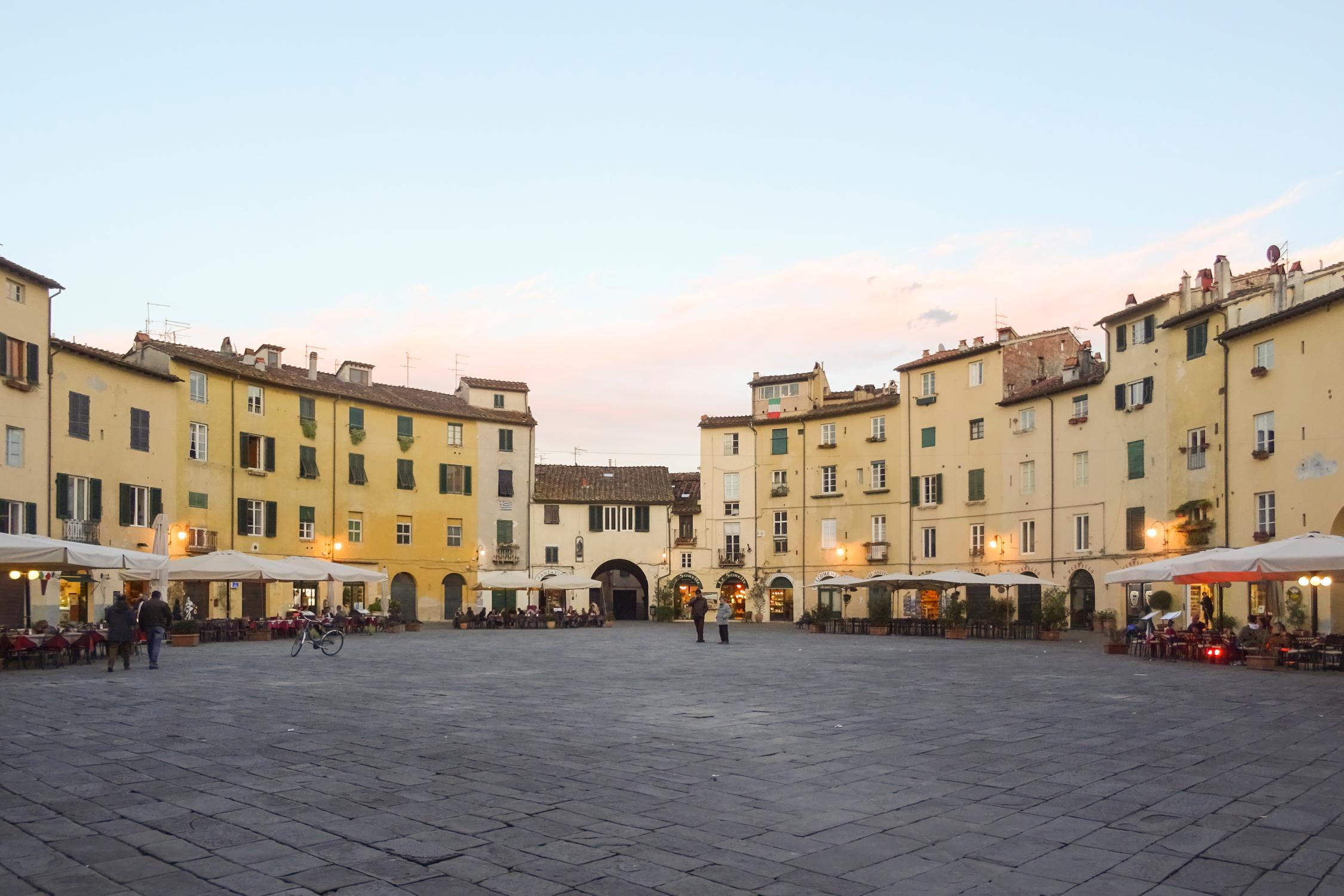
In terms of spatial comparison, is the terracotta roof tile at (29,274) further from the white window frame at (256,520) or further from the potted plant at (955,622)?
the potted plant at (955,622)

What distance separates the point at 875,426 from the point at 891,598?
28.1 ft

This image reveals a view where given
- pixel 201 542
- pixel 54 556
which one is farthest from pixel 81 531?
pixel 54 556

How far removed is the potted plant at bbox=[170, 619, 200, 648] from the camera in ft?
105

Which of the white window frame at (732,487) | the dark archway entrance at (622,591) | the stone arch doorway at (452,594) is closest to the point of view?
the stone arch doorway at (452,594)

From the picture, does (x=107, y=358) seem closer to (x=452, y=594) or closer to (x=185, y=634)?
(x=185, y=634)

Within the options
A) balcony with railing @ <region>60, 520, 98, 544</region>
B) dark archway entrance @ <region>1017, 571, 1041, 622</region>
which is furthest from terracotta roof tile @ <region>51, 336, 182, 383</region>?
dark archway entrance @ <region>1017, 571, 1041, 622</region>

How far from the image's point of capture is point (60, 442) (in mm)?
35125

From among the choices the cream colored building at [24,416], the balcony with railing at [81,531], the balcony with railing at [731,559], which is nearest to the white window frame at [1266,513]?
the balcony with railing at [731,559]

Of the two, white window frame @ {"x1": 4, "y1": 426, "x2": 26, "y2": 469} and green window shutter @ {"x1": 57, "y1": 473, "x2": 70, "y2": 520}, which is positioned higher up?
white window frame @ {"x1": 4, "y1": 426, "x2": 26, "y2": 469}

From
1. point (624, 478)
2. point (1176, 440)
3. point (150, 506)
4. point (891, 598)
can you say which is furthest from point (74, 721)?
point (624, 478)

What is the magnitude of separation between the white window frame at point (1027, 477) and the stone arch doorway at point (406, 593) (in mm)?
28778

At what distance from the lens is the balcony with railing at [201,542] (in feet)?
139

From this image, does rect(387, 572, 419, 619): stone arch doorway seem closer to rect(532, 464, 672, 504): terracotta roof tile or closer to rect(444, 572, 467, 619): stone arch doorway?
rect(444, 572, 467, 619): stone arch doorway

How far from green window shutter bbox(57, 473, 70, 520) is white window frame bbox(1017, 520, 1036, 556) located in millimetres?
35237
